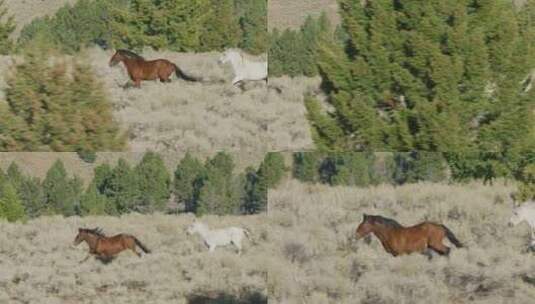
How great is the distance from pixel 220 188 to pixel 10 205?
5.92ft

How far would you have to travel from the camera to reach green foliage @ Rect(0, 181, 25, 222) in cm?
1388

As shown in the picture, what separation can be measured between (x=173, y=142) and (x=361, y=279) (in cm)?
219

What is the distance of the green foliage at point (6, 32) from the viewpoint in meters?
15.6

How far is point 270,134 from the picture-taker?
15.1 m

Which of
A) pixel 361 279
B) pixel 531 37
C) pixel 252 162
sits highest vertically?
pixel 531 37

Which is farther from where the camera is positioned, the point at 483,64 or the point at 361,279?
the point at 483,64

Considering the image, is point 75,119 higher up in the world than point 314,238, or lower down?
higher up

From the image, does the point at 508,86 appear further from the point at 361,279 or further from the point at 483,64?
the point at 361,279

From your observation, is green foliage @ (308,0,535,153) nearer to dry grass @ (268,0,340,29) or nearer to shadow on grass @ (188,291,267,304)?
dry grass @ (268,0,340,29)

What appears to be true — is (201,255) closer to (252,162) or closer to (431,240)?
(252,162)

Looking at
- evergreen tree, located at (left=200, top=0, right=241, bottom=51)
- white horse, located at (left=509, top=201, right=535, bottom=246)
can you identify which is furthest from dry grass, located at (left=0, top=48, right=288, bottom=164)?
white horse, located at (left=509, top=201, right=535, bottom=246)

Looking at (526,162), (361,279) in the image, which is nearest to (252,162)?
(361,279)

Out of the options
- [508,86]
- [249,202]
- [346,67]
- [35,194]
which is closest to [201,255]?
[249,202]

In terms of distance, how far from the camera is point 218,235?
549 inches
